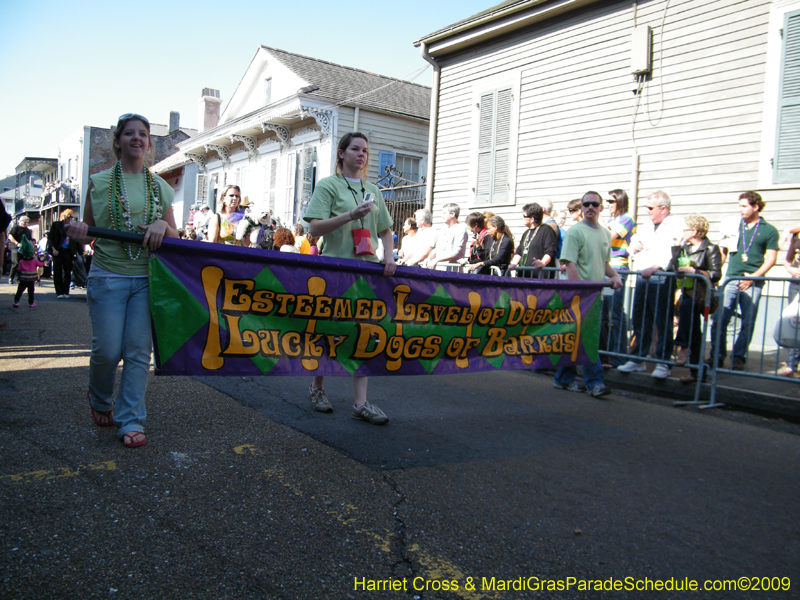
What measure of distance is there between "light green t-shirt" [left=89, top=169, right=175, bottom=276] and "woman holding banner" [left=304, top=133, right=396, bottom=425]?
108 centimetres

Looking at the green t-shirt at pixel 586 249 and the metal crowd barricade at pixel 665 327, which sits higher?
the green t-shirt at pixel 586 249

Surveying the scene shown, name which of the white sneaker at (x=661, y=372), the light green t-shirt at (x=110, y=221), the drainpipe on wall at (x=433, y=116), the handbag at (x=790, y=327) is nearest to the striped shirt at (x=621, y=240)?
the white sneaker at (x=661, y=372)

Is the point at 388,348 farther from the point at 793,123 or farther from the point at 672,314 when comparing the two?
the point at 793,123

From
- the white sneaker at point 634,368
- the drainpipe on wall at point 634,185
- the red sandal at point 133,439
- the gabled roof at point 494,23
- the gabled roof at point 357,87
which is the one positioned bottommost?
the red sandal at point 133,439

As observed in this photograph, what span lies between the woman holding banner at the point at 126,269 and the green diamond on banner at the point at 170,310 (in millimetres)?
148

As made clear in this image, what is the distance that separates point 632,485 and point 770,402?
3069 mm

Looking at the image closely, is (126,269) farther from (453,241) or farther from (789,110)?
(789,110)

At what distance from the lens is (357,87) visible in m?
21.3

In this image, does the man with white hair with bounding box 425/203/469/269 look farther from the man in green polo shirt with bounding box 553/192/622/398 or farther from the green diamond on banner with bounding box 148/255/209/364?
the green diamond on banner with bounding box 148/255/209/364

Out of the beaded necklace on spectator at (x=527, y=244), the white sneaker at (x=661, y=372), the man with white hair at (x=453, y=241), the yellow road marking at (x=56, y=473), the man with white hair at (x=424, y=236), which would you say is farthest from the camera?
the man with white hair at (x=424, y=236)

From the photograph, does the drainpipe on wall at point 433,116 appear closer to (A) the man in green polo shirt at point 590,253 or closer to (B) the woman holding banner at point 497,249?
(B) the woman holding banner at point 497,249

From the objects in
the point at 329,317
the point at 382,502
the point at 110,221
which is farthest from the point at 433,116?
the point at 382,502

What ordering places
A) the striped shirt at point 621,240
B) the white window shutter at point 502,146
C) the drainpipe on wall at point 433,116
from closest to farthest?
the striped shirt at point 621,240 → the white window shutter at point 502,146 → the drainpipe on wall at point 433,116

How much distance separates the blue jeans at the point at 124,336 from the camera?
3639mm
